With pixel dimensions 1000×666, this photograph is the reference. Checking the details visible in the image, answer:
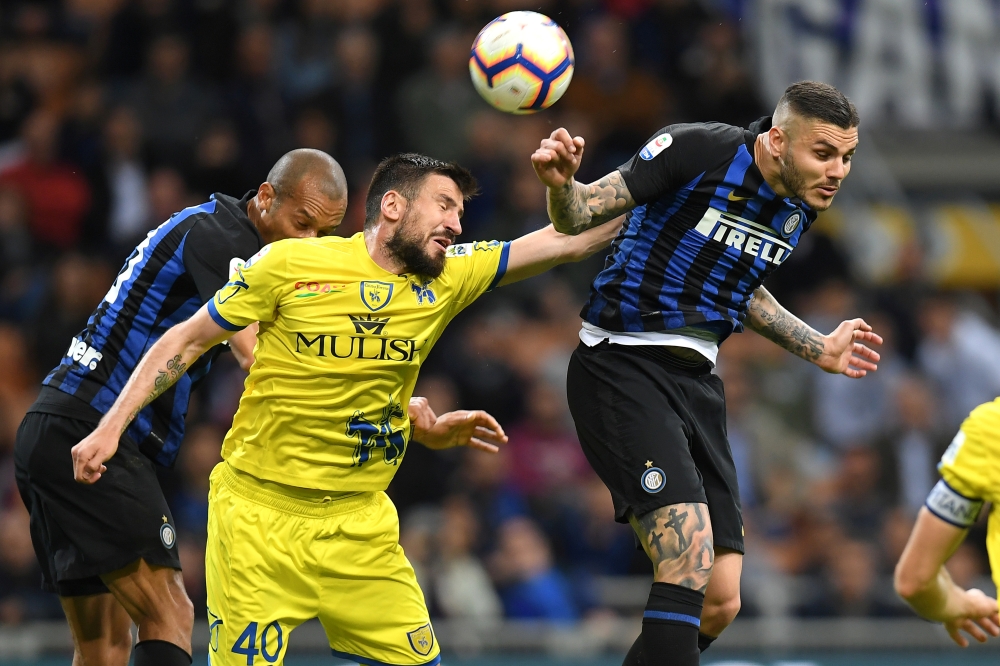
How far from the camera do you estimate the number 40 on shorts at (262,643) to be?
4.93 m

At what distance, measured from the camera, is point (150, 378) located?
4.88 meters

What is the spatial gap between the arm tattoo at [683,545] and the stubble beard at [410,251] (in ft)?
4.08

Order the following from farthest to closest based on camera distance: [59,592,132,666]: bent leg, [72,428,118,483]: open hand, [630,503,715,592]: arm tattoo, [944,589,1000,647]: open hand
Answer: [59,592,132,666]: bent leg → [630,503,715,592]: arm tattoo → [72,428,118,483]: open hand → [944,589,1000,647]: open hand

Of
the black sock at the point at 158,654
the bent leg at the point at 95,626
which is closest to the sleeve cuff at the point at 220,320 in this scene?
the black sock at the point at 158,654

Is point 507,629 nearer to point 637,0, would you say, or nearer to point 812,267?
point 812,267

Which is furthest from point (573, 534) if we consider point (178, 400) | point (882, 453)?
point (178, 400)

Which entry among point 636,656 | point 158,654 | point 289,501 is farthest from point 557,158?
point 158,654

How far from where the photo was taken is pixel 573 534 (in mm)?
10359

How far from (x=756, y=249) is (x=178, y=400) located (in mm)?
2448

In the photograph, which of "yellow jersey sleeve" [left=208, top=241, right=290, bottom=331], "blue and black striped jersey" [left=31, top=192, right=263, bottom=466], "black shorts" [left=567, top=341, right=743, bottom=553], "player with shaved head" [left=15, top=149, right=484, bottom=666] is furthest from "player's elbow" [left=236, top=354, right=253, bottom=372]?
"black shorts" [left=567, top=341, right=743, bottom=553]

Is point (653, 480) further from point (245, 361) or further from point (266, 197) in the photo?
point (266, 197)

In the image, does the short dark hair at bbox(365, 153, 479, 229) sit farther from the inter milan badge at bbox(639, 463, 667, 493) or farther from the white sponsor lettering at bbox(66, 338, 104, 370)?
the white sponsor lettering at bbox(66, 338, 104, 370)

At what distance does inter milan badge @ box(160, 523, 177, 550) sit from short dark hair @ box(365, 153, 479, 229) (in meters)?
1.52

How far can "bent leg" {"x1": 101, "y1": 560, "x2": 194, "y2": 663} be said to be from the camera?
5551 millimetres
